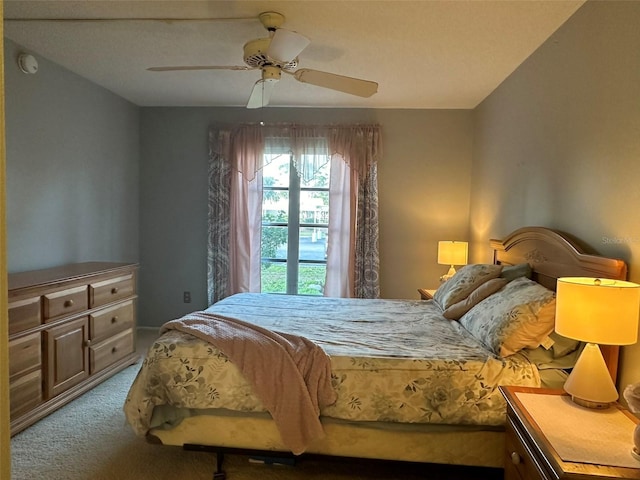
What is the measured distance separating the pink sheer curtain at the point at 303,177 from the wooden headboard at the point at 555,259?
5.17ft

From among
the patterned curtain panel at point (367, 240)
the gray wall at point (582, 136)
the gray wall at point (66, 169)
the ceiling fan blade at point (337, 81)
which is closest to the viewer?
the gray wall at point (582, 136)

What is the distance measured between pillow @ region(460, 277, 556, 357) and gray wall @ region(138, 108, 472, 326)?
225cm

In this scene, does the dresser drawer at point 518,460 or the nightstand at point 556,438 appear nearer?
the nightstand at point 556,438

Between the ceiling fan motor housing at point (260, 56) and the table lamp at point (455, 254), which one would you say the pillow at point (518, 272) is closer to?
the table lamp at point (455, 254)

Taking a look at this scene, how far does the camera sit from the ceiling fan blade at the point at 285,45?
84.6 inches

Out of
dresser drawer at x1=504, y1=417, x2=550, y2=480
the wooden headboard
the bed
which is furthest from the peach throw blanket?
the wooden headboard

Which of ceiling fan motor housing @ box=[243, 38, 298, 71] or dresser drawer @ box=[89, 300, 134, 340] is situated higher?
ceiling fan motor housing @ box=[243, 38, 298, 71]

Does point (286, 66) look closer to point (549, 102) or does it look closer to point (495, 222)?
point (549, 102)

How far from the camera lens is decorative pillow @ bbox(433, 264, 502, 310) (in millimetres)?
2746

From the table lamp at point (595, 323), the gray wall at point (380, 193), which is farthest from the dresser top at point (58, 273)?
the table lamp at point (595, 323)

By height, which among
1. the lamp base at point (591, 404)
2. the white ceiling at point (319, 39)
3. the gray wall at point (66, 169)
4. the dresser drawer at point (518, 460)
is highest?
the white ceiling at point (319, 39)

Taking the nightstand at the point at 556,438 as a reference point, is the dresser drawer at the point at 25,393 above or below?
below

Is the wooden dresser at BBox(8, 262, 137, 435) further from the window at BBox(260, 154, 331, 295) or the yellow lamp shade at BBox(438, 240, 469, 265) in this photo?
the yellow lamp shade at BBox(438, 240, 469, 265)

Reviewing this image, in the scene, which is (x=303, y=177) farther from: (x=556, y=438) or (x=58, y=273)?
(x=556, y=438)
